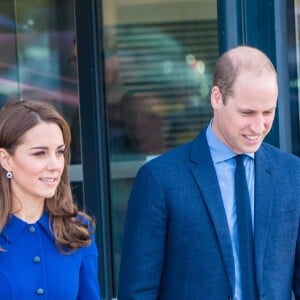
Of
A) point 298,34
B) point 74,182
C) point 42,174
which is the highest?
point 298,34

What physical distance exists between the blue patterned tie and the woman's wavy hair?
49cm

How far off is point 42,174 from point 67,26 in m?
3.79

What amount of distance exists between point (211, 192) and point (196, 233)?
5.7 inches

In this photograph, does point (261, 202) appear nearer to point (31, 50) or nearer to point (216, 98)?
point (216, 98)

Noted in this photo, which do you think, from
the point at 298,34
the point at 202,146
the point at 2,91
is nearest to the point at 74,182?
the point at 2,91

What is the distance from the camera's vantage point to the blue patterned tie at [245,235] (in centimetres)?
282

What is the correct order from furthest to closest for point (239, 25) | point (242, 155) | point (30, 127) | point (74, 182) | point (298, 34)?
point (74, 182) → point (298, 34) → point (239, 25) → point (242, 155) → point (30, 127)

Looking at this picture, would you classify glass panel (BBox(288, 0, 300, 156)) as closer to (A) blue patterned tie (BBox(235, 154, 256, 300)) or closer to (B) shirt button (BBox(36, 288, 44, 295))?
(A) blue patterned tie (BBox(235, 154, 256, 300))

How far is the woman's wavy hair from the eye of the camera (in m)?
2.70

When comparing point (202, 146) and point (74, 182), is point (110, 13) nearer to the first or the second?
point (74, 182)

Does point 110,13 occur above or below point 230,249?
above

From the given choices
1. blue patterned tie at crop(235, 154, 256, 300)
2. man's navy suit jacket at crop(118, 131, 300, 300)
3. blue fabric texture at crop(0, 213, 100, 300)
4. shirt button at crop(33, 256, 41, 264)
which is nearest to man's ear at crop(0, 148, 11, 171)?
blue fabric texture at crop(0, 213, 100, 300)

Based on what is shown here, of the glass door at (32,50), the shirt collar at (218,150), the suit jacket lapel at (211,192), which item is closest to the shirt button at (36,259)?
the suit jacket lapel at (211,192)

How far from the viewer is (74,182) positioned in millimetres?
6059
